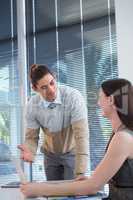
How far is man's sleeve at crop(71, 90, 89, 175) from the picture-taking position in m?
1.99

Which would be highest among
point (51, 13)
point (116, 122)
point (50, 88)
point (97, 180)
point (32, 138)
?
point (51, 13)


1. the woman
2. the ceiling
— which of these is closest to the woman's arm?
the woman

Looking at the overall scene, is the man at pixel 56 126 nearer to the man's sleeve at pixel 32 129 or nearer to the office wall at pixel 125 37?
the man's sleeve at pixel 32 129

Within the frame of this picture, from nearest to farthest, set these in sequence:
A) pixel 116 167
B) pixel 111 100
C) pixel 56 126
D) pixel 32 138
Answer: pixel 116 167, pixel 111 100, pixel 56 126, pixel 32 138

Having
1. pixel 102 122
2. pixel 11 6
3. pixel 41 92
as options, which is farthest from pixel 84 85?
pixel 11 6

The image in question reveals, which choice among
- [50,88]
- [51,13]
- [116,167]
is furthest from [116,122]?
[51,13]

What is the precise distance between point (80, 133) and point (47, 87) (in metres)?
0.36

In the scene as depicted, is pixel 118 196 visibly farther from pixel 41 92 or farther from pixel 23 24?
pixel 23 24

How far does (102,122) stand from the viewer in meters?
2.93

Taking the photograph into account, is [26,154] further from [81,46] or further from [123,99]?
[81,46]

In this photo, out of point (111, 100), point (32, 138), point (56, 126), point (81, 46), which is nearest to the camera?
point (111, 100)

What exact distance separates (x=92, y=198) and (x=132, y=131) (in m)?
0.33

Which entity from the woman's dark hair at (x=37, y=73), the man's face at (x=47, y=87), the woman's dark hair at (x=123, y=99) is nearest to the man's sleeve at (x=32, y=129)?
the man's face at (x=47, y=87)

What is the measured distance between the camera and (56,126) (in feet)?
7.18
